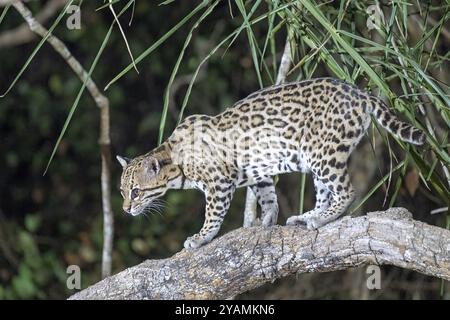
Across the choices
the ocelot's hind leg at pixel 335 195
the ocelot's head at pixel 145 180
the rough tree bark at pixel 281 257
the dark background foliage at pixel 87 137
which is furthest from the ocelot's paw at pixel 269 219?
the dark background foliage at pixel 87 137

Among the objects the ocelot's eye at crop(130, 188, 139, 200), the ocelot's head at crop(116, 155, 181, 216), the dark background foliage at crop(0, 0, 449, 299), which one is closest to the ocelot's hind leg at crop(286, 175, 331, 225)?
the ocelot's head at crop(116, 155, 181, 216)

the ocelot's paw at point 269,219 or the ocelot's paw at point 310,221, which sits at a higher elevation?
the ocelot's paw at point 269,219

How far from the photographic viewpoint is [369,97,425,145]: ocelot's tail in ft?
22.4

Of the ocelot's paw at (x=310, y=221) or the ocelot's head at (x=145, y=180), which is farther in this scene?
the ocelot's head at (x=145, y=180)

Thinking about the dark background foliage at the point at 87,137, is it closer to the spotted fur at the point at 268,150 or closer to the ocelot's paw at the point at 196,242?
the spotted fur at the point at 268,150

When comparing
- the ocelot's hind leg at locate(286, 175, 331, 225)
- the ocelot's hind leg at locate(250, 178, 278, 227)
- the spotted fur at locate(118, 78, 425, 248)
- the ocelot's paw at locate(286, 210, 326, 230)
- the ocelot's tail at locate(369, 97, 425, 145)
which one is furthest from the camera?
the ocelot's hind leg at locate(250, 178, 278, 227)

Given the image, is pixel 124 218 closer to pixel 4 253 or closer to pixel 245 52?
pixel 4 253

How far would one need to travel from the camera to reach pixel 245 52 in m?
14.2

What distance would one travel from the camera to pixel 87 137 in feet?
47.6

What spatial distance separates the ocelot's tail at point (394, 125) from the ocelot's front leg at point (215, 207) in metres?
1.04

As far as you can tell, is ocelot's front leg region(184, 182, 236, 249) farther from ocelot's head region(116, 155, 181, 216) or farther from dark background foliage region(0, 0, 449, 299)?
dark background foliage region(0, 0, 449, 299)

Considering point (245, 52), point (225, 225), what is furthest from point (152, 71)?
point (225, 225)

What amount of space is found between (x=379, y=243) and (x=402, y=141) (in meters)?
0.69

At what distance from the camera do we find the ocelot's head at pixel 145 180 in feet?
25.0
